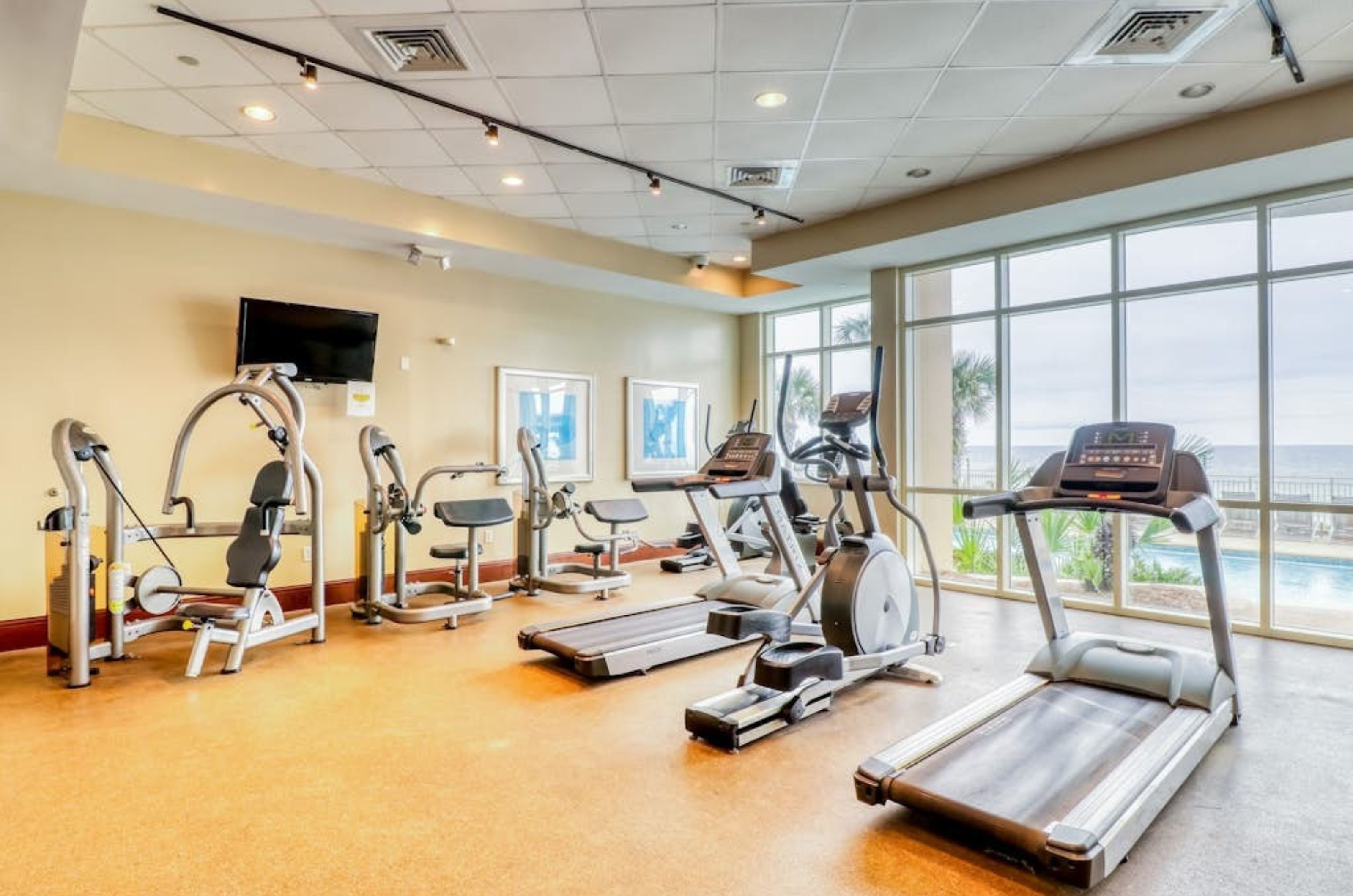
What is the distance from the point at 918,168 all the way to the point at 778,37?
2.24 metres

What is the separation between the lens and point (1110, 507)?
11.0 feet

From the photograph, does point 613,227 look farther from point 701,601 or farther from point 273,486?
point 273,486

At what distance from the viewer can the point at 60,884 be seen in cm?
219

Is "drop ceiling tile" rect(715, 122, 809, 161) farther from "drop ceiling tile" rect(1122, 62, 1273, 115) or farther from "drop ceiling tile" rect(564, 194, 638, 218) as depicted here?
"drop ceiling tile" rect(1122, 62, 1273, 115)

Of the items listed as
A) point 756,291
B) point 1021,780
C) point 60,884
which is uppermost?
A: point 756,291

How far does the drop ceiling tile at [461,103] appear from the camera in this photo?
402 centimetres

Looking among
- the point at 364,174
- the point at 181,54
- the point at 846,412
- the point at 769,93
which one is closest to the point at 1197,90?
the point at 769,93

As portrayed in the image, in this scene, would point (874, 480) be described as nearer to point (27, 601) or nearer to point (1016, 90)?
point (1016, 90)

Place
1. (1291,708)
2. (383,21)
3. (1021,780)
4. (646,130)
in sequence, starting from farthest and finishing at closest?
(646,130) < (1291,708) < (383,21) < (1021,780)

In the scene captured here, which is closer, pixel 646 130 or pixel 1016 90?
pixel 1016 90

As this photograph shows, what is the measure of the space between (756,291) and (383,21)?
550 centimetres

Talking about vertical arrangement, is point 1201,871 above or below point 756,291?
below

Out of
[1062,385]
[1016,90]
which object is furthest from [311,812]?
[1062,385]

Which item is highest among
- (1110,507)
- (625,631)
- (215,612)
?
(1110,507)
